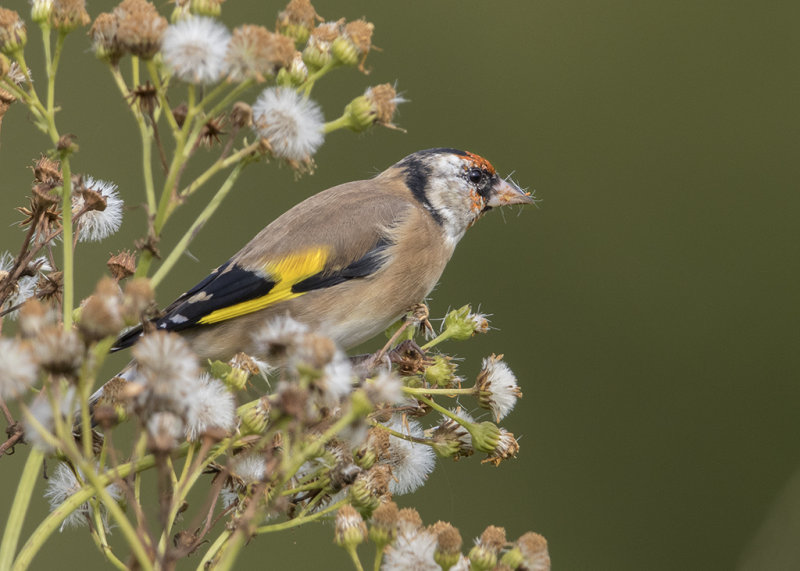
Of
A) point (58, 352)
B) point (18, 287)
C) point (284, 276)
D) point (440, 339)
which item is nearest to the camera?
point (58, 352)

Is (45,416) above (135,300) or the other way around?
the other way around

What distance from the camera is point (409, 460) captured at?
185 centimetres

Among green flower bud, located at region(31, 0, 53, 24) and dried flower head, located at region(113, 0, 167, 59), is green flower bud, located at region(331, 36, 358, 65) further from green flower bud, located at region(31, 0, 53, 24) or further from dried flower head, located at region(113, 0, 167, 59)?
green flower bud, located at region(31, 0, 53, 24)

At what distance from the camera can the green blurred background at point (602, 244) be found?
4660 millimetres

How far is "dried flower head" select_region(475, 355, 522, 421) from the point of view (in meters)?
1.78

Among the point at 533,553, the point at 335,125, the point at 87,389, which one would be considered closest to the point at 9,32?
A: the point at 335,125

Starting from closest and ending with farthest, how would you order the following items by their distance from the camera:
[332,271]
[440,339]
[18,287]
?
1. [18,287]
2. [440,339]
3. [332,271]

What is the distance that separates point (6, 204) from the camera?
193 inches

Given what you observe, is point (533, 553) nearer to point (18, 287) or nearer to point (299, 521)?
point (299, 521)

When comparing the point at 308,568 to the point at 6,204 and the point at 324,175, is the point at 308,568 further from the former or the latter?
the point at 6,204

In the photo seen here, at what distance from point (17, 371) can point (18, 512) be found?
201 millimetres

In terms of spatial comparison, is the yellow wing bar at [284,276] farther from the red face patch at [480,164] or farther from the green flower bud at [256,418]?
the green flower bud at [256,418]

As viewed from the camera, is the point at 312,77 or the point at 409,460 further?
the point at 409,460

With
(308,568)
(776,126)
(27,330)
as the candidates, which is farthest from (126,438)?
(776,126)
